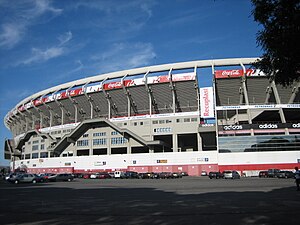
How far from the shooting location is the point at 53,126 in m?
89.3

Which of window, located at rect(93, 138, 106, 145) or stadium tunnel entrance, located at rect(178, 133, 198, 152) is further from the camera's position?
stadium tunnel entrance, located at rect(178, 133, 198, 152)

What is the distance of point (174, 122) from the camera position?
69375 millimetres

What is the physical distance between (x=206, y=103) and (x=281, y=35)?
5852 centimetres

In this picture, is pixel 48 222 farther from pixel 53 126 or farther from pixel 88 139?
pixel 53 126

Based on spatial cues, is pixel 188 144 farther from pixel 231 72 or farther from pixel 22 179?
pixel 22 179

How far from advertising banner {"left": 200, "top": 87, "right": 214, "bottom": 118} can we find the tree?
57.0 metres

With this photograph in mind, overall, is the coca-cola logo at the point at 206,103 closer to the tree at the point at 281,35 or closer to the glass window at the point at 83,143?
the glass window at the point at 83,143

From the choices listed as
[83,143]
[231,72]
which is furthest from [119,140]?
[231,72]

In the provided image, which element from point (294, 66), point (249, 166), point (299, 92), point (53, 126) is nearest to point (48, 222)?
point (294, 66)

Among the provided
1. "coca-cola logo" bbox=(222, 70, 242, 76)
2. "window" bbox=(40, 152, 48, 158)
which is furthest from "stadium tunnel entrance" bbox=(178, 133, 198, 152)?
"window" bbox=(40, 152, 48, 158)

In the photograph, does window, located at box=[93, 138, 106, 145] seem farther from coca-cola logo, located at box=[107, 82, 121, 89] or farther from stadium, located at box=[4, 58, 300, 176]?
coca-cola logo, located at box=[107, 82, 121, 89]

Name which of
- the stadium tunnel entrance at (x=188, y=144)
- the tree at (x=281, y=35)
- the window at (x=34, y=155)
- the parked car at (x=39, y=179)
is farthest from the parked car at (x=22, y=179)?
the window at (x=34, y=155)

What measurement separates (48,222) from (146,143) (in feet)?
198

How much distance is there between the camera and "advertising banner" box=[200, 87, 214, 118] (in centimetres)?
6656
